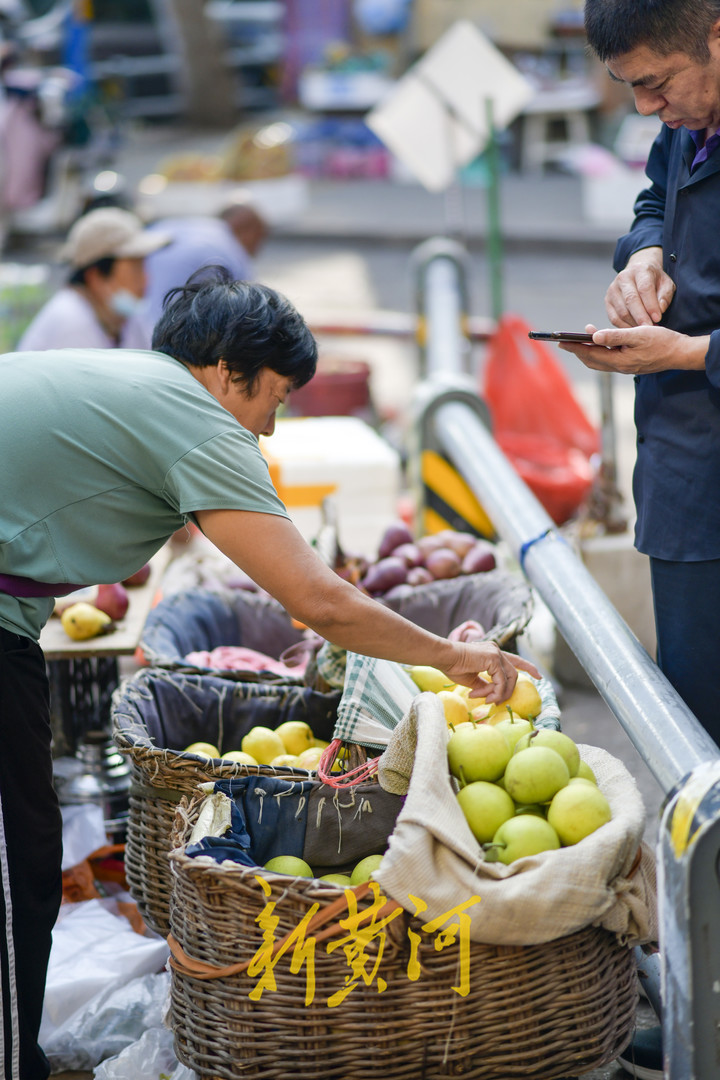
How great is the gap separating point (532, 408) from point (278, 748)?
362cm

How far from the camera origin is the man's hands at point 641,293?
2246mm

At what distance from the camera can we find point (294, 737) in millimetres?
2789

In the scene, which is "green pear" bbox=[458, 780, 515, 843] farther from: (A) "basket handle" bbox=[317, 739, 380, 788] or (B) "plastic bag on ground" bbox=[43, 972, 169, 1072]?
(B) "plastic bag on ground" bbox=[43, 972, 169, 1072]

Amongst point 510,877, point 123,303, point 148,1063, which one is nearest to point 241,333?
point 510,877

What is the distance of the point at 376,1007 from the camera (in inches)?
77.0

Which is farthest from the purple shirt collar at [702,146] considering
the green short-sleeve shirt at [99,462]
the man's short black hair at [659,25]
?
the green short-sleeve shirt at [99,462]

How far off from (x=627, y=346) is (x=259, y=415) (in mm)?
699

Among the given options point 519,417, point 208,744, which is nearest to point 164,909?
point 208,744

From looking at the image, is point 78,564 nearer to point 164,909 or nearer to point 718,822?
point 164,909

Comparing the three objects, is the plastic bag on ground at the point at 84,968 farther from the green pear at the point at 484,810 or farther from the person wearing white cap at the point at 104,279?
the person wearing white cap at the point at 104,279

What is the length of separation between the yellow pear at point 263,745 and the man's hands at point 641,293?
119cm

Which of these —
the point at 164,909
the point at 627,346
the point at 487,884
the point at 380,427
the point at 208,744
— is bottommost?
the point at 380,427

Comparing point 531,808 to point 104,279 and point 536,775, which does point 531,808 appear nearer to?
point 536,775

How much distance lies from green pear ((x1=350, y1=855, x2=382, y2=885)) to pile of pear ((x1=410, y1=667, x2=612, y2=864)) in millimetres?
218
